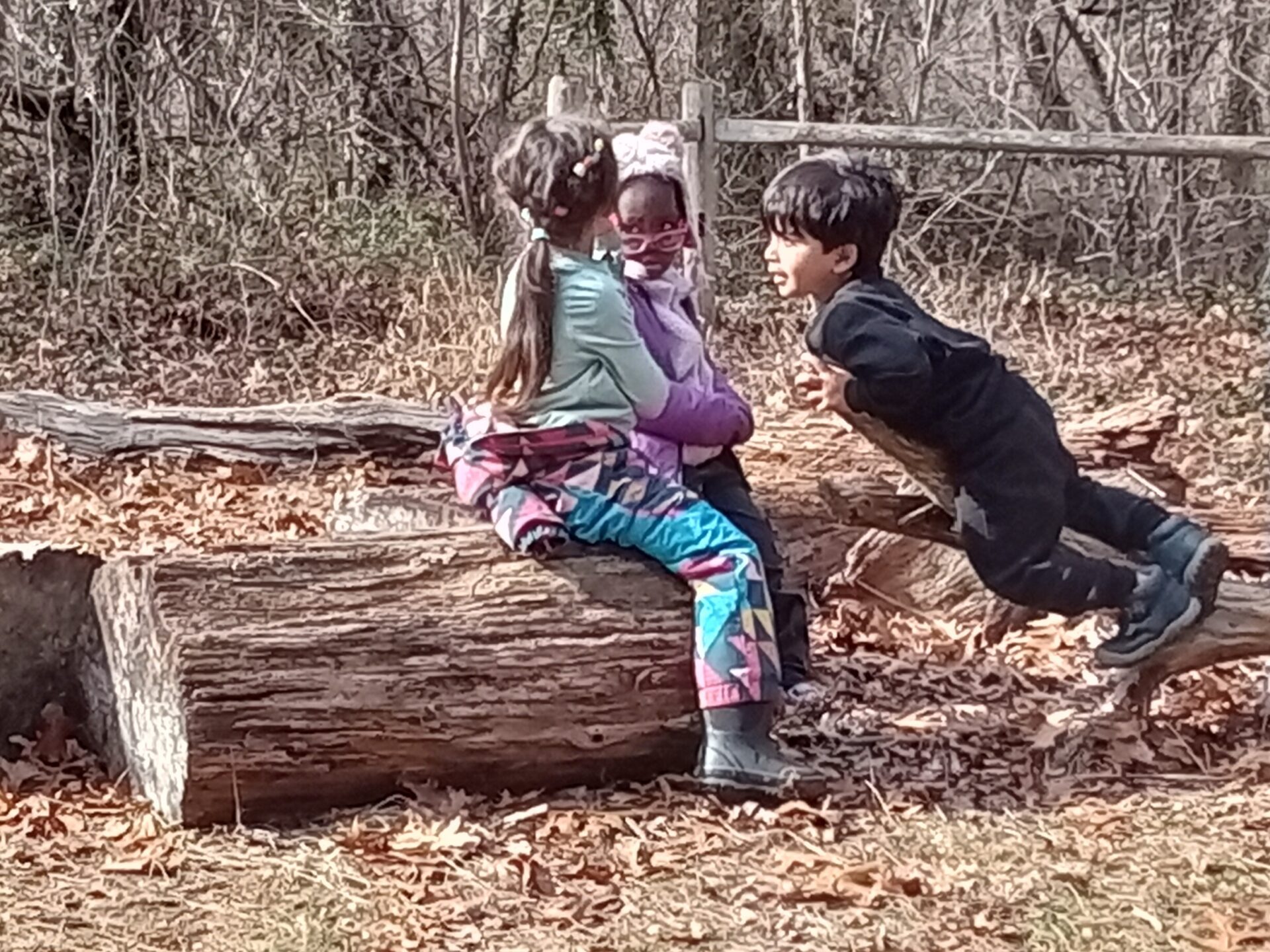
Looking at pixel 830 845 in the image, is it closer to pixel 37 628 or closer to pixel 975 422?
pixel 975 422

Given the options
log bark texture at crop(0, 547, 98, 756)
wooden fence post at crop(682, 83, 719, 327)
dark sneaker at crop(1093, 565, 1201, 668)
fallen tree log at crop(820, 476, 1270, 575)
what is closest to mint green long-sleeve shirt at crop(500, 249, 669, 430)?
fallen tree log at crop(820, 476, 1270, 575)

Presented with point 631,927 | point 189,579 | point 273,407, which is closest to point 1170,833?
point 631,927

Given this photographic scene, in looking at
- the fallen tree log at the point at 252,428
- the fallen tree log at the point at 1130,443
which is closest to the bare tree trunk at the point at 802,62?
the fallen tree log at the point at 252,428

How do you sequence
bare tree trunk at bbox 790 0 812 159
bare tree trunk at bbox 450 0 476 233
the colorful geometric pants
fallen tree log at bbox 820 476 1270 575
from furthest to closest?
bare tree trunk at bbox 790 0 812 159, bare tree trunk at bbox 450 0 476 233, fallen tree log at bbox 820 476 1270 575, the colorful geometric pants

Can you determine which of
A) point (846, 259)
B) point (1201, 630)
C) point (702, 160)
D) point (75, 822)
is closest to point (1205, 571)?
point (1201, 630)

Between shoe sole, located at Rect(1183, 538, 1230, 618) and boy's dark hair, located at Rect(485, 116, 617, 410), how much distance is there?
69.3 inches

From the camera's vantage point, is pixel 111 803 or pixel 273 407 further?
pixel 273 407

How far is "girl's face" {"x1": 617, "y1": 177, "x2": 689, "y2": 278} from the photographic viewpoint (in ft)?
15.3

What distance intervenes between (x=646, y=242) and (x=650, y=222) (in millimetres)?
51

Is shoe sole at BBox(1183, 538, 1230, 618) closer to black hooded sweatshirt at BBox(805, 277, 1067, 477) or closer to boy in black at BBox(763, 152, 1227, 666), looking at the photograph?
boy in black at BBox(763, 152, 1227, 666)

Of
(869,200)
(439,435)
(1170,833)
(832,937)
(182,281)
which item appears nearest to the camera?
(832,937)

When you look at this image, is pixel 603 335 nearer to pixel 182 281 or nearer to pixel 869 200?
pixel 869 200

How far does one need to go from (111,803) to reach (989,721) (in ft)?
7.59

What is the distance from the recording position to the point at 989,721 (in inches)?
199
